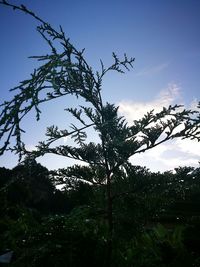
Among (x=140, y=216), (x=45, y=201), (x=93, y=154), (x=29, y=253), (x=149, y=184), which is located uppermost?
(x=45, y=201)

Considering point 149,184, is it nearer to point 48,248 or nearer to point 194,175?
point 194,175

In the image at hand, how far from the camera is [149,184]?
191 inches

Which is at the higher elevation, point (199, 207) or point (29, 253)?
point (199, 207)

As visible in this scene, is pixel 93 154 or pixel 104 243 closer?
pixel 104 243

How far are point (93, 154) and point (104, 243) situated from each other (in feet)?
5.11

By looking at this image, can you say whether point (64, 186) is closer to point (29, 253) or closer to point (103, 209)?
point (103, 209)

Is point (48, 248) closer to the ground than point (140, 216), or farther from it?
closer to the ground

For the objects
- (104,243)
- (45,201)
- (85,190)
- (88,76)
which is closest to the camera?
(104,243)

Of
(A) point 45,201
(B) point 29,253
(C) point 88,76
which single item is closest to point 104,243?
(B) point 29,253

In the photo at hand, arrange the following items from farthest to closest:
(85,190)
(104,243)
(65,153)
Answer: (85,190)
(65,153)
(104,243)

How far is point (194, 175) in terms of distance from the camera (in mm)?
4410

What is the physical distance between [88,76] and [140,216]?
106 inches

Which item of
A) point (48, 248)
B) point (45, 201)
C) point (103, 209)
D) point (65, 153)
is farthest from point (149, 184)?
point (45, 201)

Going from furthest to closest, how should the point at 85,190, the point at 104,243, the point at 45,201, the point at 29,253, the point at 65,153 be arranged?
the point at 45,201, the point at 85,190, the point at 65,153, the point at 104,243, the point at 29,253
